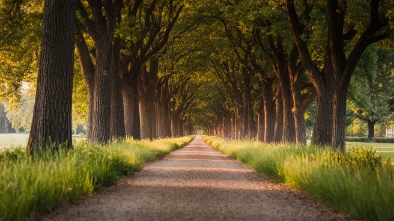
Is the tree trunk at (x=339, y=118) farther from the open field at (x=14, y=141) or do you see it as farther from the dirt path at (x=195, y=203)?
the open field at (x=14, y=141)

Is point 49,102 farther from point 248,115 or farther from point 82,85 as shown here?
point 248,115

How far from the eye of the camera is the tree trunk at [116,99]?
21.5 m

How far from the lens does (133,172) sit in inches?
564

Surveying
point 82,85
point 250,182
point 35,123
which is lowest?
point 250,182

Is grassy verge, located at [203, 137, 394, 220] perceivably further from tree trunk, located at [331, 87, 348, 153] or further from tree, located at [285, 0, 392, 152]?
tree, located at [285, 0, 392, 152]

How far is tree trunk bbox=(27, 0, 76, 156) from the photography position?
444 inches

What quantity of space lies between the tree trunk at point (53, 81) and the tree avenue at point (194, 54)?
0.08ft

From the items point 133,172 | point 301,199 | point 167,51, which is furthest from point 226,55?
point 301,199

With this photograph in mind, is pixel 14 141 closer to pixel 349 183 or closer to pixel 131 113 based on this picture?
pixel 349 183

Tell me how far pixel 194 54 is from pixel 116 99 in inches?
579

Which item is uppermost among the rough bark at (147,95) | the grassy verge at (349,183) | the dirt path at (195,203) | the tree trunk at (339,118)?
the rough bark at (147,95)

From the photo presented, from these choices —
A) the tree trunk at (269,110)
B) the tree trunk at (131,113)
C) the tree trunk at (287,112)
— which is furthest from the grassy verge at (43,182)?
the tree trunk at (269,110)

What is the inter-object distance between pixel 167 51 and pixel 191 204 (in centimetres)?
2321

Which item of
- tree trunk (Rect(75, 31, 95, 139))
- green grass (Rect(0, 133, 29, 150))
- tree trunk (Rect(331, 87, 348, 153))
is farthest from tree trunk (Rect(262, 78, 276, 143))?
green grass (Rect(0, 133, 29, 150))
